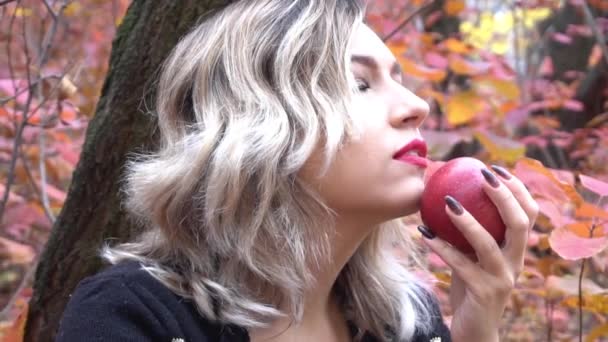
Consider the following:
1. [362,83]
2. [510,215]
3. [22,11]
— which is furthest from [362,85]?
[22,11]

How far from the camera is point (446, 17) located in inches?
200

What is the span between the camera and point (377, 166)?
4.41 ft

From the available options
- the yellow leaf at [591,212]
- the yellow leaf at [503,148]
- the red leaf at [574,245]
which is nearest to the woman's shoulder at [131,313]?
the red leaf at [574,245]

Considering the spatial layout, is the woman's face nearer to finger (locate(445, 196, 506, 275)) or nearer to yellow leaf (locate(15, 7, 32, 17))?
finger (locate(445, 196, 506, 275))

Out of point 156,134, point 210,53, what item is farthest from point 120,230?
point 210,53

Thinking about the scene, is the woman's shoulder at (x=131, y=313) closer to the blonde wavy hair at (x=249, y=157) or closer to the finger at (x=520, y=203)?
the blonde wavy hair at (x=249, y=157)

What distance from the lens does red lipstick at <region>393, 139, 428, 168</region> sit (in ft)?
4.47

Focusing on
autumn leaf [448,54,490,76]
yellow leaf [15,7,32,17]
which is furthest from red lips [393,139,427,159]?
autumn leaf [448,54,490,76]

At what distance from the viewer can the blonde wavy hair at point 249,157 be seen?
1373 millimetres

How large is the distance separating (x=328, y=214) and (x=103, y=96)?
76 cm

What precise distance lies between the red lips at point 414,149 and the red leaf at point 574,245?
39 centimetres

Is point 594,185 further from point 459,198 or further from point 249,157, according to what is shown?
point 249,157

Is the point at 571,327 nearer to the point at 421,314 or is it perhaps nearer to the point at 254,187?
the point at 421,314

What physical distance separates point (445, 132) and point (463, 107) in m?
0.15
